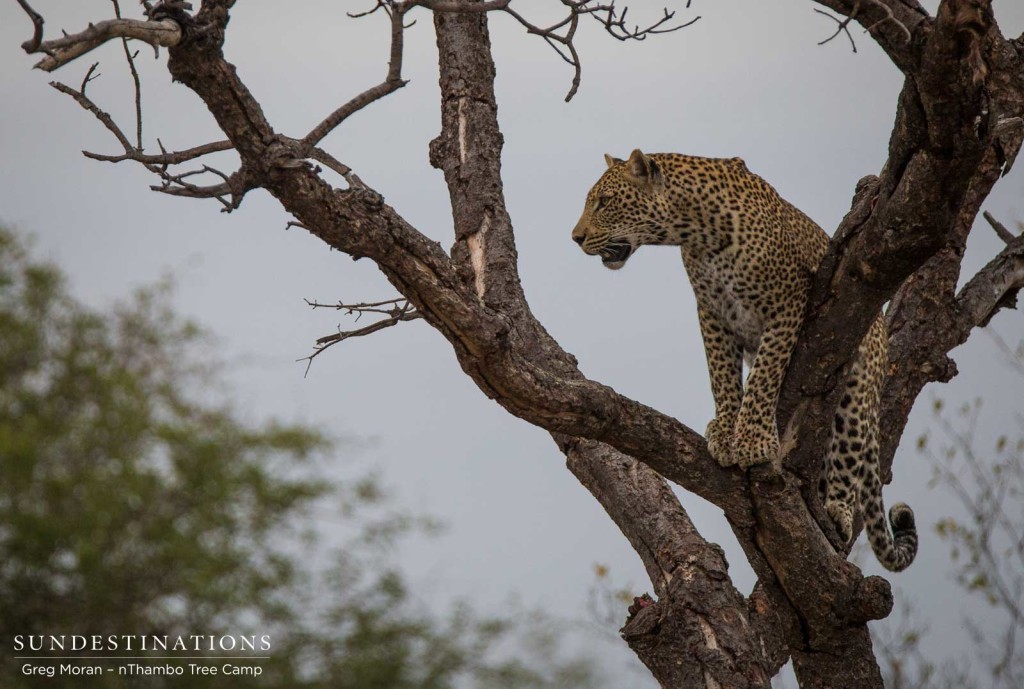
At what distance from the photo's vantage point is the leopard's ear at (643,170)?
6.17 meters

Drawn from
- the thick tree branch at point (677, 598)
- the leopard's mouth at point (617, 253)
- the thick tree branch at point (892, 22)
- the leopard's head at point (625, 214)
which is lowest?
the thick tree branch at point (677, 598)

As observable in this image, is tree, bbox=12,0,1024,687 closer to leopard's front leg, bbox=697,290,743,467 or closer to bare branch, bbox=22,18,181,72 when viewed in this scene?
bare branch, bbox=22,18,181,72

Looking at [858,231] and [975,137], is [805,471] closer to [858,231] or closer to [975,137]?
[858,231]

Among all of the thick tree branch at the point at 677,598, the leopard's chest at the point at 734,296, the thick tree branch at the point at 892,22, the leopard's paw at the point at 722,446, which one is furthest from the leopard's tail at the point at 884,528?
the thick tree branch at the point at 892,22

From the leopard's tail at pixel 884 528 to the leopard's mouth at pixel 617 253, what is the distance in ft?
5.56

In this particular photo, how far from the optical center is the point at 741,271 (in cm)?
590

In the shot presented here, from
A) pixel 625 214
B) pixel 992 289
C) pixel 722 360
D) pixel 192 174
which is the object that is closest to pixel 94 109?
pixel 192 174

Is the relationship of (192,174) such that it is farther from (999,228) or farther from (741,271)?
(999,228)

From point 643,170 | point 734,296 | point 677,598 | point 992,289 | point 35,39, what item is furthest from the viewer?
point 992,289

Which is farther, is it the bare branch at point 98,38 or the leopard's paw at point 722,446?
the leopard's paw at point 722,446

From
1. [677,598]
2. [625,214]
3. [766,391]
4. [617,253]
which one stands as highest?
[625,214]

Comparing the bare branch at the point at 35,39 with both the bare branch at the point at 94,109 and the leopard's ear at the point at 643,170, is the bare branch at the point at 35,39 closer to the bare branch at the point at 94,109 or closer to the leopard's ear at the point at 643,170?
the bare branch at the point at 94,109

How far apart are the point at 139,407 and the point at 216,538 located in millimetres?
2012

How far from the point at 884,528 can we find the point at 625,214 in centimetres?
220
